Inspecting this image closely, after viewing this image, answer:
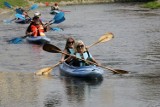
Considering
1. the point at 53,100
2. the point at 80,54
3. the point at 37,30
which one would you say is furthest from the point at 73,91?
the point at 37,30

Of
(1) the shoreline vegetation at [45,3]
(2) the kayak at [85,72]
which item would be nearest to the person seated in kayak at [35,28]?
(2) the kayak at [85,72]

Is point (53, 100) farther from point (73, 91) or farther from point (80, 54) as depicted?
point (80, 54)

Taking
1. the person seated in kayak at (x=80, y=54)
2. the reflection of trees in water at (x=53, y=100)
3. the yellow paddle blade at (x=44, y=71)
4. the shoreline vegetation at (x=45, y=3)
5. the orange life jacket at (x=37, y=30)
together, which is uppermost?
the person seated in kayak at (x=80, y=54)

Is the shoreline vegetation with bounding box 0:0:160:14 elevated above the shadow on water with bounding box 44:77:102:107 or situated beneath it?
situated beneath

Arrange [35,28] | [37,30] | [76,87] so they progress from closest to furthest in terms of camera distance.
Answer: [76,87], [35,28], [37,30]

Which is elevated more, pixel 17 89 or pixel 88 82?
pixel 17 89

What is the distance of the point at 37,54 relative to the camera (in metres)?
24.0

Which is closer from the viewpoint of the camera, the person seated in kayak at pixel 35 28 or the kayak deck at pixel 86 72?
the kayak deck at pixel 86 72

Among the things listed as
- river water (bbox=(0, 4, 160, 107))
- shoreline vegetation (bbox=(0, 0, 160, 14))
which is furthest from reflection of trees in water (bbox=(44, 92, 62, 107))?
shoreline vegetation (bbox=(0, 0, 160, 14))

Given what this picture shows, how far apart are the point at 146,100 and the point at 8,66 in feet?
25.0

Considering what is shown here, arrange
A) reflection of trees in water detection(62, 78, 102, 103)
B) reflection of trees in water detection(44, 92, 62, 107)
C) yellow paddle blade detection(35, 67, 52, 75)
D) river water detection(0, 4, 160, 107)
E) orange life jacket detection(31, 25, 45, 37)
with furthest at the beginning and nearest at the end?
orange life jacket detection(31, 25, 45, 37)
yellow paddle blade detection(35, 67, 52, 75)
reflection of trees in water detection(62, 78, 102, 103)
river water detection(0, 4, 160, 107)
reflection of trees in water detection(44, 92, 62, 107)

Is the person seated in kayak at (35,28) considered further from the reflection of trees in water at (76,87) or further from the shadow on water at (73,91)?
the reflection of trees in water at (76,87)

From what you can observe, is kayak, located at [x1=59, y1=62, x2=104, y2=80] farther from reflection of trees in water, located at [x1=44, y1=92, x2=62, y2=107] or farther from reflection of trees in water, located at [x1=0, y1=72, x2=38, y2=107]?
reflection of trees in water, located at [x1=44, y1=92, x2=62, y2=107]

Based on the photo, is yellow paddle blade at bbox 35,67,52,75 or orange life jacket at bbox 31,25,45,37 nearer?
yellow paddle blade at bbox 35,67,52,75
